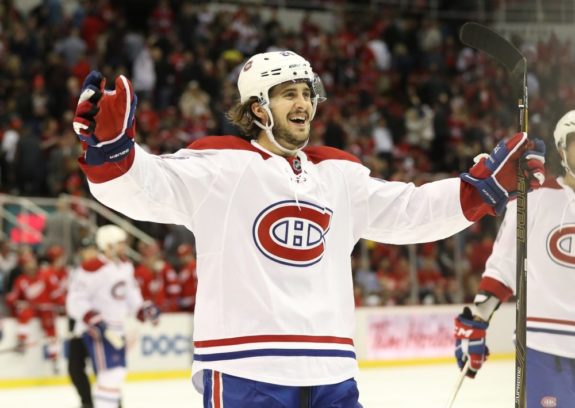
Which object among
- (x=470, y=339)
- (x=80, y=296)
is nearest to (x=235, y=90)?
(x=80, y=296)

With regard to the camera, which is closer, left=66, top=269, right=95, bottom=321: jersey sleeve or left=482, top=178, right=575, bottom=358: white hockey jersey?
left=482, top=178, right=575, bottom=358: white hockey jersey

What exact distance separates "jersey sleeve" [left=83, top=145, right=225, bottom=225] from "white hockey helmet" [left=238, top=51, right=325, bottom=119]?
0.78ft

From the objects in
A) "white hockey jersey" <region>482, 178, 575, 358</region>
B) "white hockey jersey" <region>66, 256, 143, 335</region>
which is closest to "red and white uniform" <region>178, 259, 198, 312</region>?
"white hockey jersey" <region>66, 256, 143, 335</region>

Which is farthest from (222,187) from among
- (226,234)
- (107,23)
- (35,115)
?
(107,23)

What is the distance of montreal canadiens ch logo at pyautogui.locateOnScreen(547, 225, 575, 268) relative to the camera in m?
3.82

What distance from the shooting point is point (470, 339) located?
13.4 ft

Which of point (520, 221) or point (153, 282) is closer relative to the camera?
point (520, 221)

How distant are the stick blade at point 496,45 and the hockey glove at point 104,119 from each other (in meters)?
1.19

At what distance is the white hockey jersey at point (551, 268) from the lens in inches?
149

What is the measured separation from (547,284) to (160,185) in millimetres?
1729

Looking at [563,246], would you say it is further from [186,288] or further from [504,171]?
[186,288]

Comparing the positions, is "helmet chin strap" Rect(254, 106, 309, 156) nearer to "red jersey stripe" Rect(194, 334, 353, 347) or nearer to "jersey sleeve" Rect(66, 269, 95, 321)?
"red jersey stripe" Rect(194, 334, 353, 347)

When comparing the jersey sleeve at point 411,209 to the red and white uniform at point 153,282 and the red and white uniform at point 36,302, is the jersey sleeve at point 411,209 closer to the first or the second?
the red and white uniform at point 36,302

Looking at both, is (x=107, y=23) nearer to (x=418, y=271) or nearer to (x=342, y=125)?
(x=342, y=125)
